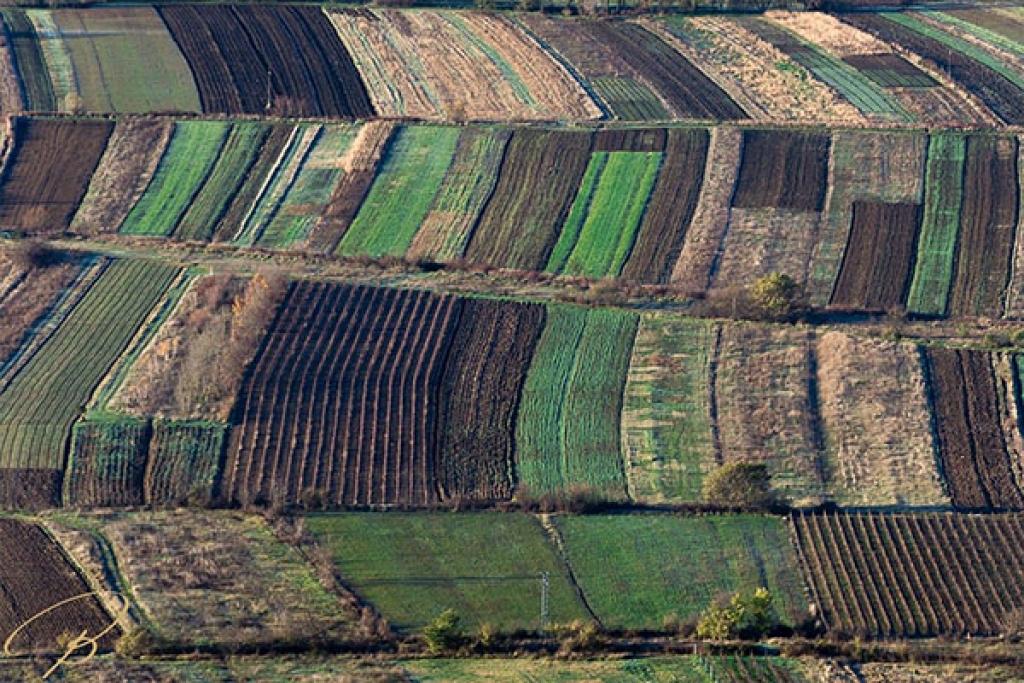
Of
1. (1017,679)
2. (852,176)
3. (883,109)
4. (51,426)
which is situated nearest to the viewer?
(1017,679)

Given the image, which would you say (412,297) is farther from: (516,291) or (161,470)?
(161,470)

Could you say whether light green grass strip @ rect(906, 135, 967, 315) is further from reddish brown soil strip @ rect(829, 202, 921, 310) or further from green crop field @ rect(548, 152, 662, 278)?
green crop field @ rect(548, 152, 662, 278)

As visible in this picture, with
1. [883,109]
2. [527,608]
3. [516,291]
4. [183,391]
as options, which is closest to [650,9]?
[883,109]

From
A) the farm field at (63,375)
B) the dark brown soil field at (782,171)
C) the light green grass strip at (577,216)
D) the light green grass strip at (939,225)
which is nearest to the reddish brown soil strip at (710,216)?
the dark brown soil field at (782,171)

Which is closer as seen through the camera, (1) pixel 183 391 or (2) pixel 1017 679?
(2) pixel 1017 679

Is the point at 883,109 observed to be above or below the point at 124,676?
above

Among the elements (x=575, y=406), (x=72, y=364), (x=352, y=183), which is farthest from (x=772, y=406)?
(x=352, y=183)

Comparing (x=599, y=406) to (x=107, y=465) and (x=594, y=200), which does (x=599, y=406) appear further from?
(x=594, y=200)
